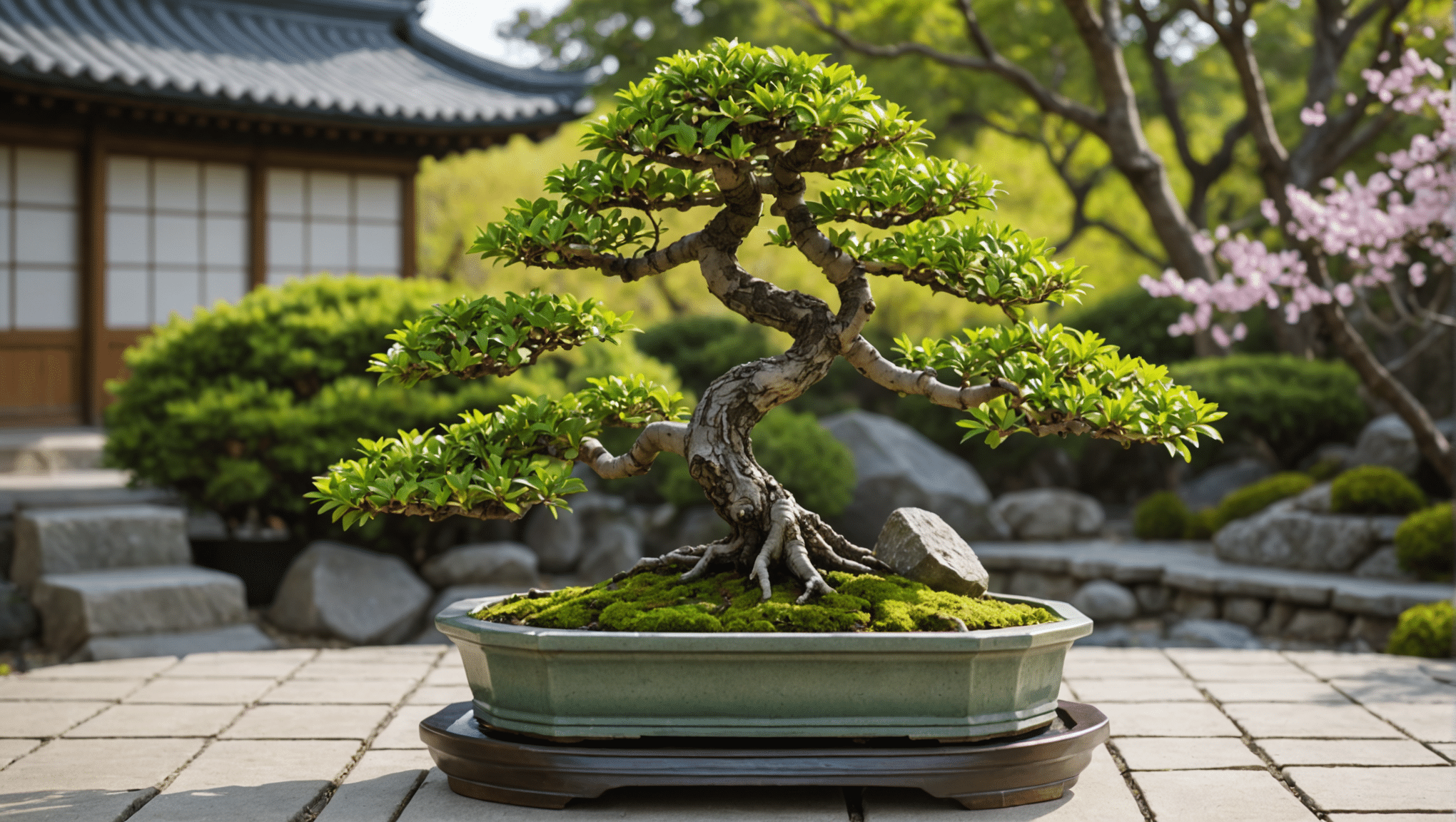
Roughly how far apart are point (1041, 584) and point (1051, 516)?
0.92m

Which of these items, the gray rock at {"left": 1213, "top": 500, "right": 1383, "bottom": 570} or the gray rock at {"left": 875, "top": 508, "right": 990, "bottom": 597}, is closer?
the gray rock at {"left": 875, "top": 508, "right": 990, "bottom": 597}

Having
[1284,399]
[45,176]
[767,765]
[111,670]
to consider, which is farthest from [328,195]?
[767,765]

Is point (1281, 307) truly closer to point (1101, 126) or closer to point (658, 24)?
point (1101, 126)

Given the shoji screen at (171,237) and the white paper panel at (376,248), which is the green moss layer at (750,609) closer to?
the shoji screen at (171,237)

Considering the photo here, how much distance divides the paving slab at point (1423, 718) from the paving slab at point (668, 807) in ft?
5.66

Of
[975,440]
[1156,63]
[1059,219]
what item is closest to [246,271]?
[975,440]

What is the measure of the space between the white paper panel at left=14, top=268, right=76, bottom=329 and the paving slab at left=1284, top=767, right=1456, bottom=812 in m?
7.76

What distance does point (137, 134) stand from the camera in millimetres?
8086

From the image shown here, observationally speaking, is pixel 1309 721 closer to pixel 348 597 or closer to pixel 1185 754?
pixel 1185 754

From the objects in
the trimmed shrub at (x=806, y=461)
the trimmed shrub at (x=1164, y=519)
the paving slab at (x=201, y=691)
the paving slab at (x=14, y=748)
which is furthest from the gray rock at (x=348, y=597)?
the trimmed shrub at (x=1164, y=519)

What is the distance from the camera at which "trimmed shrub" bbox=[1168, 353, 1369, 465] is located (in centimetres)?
862

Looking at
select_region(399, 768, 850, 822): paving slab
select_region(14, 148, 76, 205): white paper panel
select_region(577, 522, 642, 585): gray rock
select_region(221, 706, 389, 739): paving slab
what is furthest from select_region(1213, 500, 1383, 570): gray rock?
select_region(14, 148, 76, 205): white paper panel

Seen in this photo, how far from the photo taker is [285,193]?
8695 mm

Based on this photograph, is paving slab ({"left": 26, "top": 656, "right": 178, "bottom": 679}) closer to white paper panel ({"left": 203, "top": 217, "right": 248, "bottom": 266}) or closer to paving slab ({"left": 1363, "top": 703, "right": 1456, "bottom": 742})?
paving slab ({"left": 1363, "top": 703, "right": 1456, "bottom": 742})
